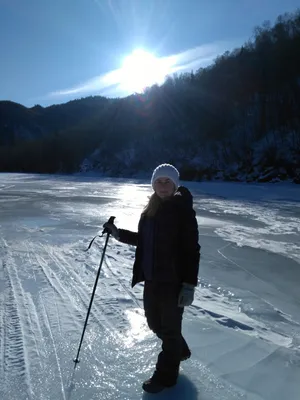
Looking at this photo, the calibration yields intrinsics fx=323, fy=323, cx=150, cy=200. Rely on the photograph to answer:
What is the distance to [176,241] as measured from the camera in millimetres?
2223

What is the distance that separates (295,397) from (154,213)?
1640 millimetres

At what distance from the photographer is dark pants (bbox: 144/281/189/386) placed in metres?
2.26

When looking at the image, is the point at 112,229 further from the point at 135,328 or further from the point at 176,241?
the point at 135,328

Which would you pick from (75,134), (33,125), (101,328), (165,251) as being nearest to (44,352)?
(101,328)

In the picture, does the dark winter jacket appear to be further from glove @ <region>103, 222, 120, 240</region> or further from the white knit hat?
glove @ <region>103, 222, 120, 240</region>

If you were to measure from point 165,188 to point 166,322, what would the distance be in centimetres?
94

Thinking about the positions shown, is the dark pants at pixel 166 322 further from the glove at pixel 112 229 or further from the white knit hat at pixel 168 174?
the white knit hat at pixel 168 174

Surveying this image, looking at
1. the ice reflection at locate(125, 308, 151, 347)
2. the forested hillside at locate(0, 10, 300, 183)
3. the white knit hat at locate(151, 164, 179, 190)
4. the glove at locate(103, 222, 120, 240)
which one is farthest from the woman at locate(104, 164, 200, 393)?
the forested hillside at locate(0, 10, 300, 183)

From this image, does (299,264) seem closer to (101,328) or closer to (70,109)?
(101,328)

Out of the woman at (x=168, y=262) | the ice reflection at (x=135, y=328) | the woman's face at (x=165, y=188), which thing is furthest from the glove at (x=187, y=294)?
the ice reflection at (x=135, y=328)

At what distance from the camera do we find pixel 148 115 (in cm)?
5538

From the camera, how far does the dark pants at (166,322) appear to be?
226cm

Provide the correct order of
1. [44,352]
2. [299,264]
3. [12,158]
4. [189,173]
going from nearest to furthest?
1. [44,352]
2. [299,264]
3. [189,173]
4. [12,158]

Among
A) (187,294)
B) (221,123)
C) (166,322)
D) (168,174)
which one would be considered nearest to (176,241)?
(187,294)
